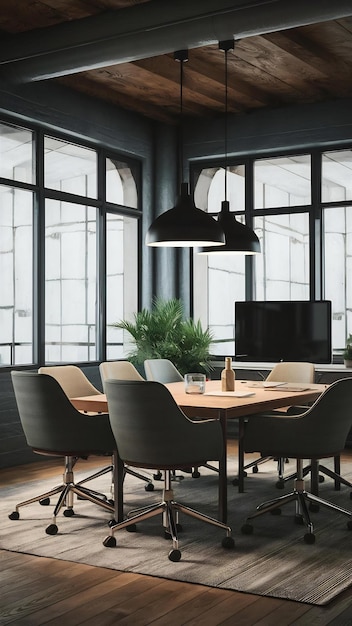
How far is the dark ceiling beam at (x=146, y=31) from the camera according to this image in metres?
5.36

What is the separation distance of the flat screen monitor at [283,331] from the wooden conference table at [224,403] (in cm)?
213

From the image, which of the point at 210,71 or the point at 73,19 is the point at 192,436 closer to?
the point at 73,19

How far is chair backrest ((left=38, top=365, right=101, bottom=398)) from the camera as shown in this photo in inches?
231

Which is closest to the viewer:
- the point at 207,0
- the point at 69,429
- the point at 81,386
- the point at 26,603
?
the point at 26,603

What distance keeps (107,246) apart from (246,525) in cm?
473

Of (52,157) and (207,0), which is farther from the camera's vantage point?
(52,157)

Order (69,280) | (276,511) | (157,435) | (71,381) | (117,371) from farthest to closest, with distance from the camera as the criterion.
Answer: (69,280)
(117,371)
(71,381)
(276,511)
(157,435)

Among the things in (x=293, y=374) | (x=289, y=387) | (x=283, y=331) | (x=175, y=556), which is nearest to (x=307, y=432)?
(x=175, y=556)

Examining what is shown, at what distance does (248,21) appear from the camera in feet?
18.1

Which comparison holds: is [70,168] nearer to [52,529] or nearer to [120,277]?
[120,277]

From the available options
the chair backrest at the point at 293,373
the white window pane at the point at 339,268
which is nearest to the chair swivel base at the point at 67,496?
the chair backrest at the point at 293,373

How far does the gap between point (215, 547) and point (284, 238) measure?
502 cm

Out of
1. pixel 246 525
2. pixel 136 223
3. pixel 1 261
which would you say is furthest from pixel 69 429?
pixel 136 223

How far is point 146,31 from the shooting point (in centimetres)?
585
